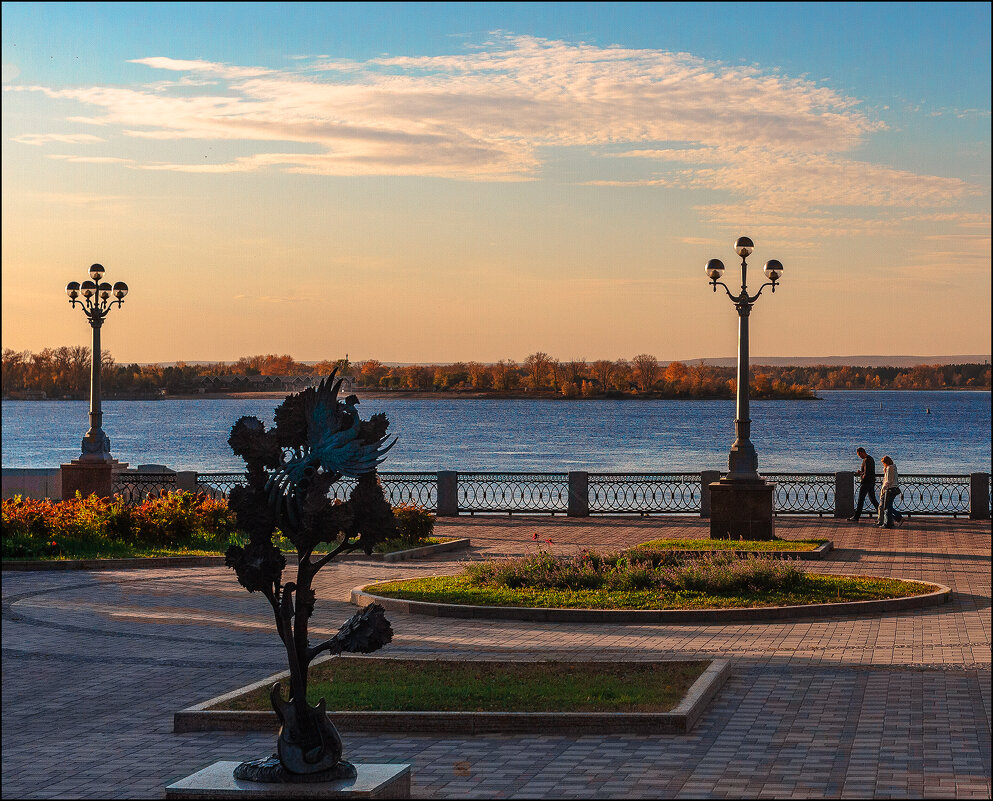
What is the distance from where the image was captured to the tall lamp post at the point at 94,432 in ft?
83.9

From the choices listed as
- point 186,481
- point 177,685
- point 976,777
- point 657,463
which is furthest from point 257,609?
point 657,463

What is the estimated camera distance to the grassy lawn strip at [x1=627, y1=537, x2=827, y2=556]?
18.7 m

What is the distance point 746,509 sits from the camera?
21031mm

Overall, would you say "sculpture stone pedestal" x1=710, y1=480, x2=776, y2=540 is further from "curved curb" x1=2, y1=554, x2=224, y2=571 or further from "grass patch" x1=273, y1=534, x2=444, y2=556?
"curved curb" x1=2, y1=554, x2=224, y2=571

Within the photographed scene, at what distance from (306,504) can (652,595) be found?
8325 mm

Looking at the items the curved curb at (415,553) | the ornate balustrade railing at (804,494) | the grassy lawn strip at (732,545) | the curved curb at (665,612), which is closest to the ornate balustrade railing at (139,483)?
the curved curb at (415,553)

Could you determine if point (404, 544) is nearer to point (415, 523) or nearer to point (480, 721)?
point (415, 523)

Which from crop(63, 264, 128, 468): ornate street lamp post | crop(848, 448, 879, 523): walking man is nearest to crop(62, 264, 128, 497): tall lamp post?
crop(63, 264, 128, 468): ornate street lamp post

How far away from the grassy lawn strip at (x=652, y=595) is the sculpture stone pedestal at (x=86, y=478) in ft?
38.5

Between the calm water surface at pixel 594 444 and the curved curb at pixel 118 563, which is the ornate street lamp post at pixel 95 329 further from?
the calm water surface at pixel 594 444

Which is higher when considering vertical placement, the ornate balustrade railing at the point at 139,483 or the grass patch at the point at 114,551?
the ornate balustrade railing at the point at 139,483

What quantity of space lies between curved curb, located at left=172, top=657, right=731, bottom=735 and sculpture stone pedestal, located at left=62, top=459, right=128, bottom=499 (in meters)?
17.6

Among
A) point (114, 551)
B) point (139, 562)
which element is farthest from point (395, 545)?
point (114, 551)

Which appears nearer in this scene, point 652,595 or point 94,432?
point 652,595
